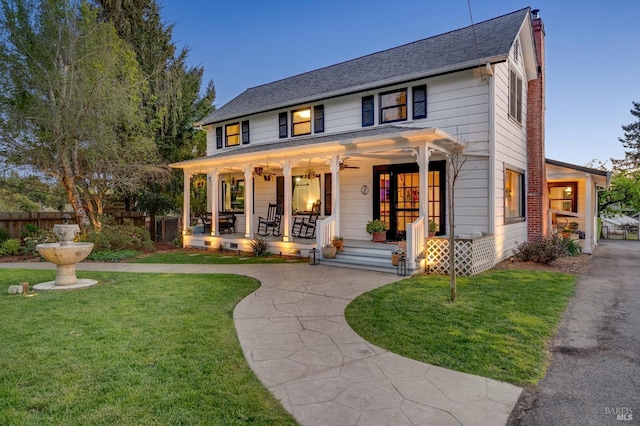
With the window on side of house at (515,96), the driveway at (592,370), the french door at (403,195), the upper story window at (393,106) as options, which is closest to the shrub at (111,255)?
the french door at (403,195)

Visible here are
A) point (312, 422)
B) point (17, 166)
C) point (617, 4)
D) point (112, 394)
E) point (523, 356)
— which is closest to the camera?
point (312, 422)

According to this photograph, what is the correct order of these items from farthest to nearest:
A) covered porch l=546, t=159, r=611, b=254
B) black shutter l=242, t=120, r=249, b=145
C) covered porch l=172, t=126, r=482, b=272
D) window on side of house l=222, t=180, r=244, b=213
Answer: window on side of house l=222, t=180, r=244, b=213
black shutter l=242, t=120, r=249, b=145
covered porch l=546, t=159, r=611, b=254
covered porch l=172, t=126, r=482, b=272

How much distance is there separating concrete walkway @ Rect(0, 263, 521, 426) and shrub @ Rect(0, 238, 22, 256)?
33.3ft

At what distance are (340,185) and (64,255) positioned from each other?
7.53m

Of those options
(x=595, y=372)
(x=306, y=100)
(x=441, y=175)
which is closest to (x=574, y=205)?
(x=441, y=175)

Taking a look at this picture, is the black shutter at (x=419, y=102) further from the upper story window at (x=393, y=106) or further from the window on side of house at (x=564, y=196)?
the window on side of house at (x=564, y=196)

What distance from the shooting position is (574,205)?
14.9m

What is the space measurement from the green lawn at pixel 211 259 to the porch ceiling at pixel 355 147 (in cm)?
286

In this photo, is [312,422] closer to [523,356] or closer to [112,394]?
[112,394]

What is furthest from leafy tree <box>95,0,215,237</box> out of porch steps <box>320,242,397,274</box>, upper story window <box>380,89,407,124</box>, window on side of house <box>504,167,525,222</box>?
window on side of house <box>504,167,525,222</box>

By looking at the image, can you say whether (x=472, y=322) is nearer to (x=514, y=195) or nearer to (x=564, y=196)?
(x=514, y=195)

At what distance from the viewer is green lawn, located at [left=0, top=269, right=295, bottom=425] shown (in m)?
2.54

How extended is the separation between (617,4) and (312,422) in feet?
62.0

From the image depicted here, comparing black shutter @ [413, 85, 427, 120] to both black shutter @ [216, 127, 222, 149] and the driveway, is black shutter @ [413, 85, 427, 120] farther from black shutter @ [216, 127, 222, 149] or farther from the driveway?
black shutter @ [216, 127, 222, 149]
